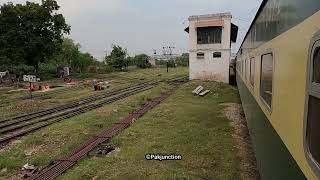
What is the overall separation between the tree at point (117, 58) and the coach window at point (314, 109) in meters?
70.6

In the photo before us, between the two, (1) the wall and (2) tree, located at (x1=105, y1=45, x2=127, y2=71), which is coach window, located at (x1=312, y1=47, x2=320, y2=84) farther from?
(2) tree, located at (x1=105, y1=45, x2=127, y2=71)

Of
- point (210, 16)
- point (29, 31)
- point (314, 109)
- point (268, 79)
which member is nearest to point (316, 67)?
point (314, 109)

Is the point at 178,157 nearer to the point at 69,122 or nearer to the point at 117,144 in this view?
the point at 117,144

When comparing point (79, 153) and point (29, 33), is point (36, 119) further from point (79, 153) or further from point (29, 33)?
point (29, 33)

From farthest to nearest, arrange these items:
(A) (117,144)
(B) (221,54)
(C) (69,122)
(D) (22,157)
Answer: (B) (221,54) < (C) (69,122) < (A) (117,144) < (D) (22,157)

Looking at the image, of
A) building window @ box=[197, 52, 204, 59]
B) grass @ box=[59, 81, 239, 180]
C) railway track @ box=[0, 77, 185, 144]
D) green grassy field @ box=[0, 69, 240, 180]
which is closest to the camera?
grass @ box=[59, 81, 239, 180]

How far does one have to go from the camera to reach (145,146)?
11422 mm

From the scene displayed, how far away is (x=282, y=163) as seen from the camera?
380cm

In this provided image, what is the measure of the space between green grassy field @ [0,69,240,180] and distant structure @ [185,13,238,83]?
1696 centimetres

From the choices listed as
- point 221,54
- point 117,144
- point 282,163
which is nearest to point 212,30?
point 221,54

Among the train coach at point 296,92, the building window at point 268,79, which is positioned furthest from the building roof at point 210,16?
the train coach at point 296,92

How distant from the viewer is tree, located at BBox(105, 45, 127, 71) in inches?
2852

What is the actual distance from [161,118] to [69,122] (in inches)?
170

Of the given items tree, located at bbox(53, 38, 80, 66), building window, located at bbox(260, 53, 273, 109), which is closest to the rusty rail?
building window, located at bbox(260, 53, 273, 109)
